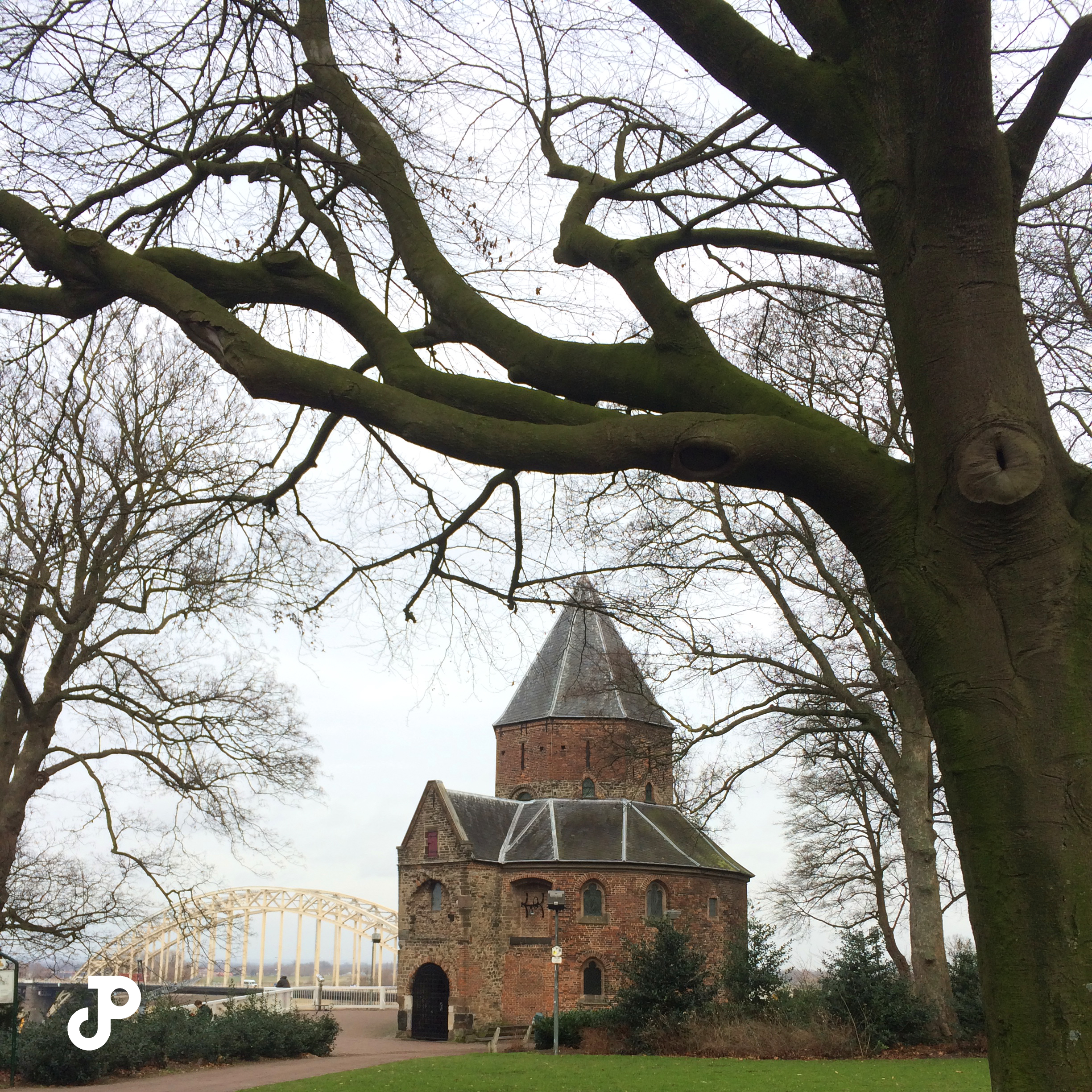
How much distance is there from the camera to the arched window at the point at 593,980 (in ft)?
104

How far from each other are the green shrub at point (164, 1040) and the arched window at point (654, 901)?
429 inches

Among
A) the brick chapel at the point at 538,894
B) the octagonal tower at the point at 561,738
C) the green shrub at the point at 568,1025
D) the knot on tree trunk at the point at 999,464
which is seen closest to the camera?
the knot on tree trunk at the point at 999,464

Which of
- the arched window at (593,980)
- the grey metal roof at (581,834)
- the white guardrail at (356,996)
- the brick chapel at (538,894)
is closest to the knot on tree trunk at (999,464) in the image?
the brick chapel at (538,894)

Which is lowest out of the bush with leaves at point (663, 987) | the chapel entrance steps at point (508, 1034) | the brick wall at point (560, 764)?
the chapel entrance steps at point (508, 1034)

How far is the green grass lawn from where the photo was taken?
12.9m

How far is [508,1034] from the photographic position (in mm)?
30984

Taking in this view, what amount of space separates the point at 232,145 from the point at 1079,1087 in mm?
6212

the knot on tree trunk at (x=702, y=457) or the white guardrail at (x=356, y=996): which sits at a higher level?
the knot on tree trunk at (x=702, y=457)

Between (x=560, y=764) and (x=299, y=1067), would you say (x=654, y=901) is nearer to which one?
(x=560, y=764)

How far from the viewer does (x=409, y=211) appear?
18.7 feet

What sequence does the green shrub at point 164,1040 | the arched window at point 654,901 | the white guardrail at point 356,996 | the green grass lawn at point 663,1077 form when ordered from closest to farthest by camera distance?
the green grass lawn at point 663,1077, the green shrub at point 164,1040, the arched window at point 654,901, the white guardrail at point 356,996

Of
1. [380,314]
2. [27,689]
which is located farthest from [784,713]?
[380,314]

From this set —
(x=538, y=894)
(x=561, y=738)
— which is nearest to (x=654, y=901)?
(x=538, y=894)

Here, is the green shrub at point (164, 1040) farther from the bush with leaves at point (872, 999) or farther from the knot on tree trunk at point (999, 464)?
the knot on tree trunk at point (999, 464)
